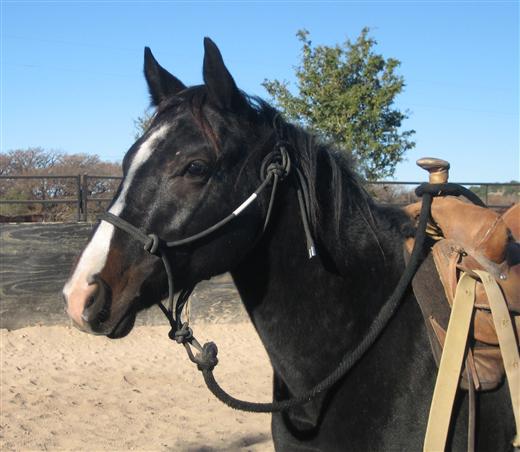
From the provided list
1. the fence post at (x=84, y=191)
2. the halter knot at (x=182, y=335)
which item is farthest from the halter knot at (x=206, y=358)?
the fence post at (x=84, y=191)

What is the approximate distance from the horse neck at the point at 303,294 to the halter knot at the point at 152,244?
Answer: 0.38 meters

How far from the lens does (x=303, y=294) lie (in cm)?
207

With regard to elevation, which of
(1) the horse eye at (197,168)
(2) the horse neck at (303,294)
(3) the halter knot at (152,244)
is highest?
(1) the horse eye at (197,168)

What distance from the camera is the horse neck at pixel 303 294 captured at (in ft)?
6.75

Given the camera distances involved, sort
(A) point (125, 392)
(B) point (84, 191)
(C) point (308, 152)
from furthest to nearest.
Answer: (B) point (84, 191) < (A) point (125, 392) < (C) point (308, 152)

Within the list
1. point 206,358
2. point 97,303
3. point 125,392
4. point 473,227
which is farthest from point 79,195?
point 473,227

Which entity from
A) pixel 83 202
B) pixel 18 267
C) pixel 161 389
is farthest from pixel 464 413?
pixel 83 202

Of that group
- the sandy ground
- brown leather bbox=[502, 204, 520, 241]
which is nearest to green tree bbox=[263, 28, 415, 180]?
the sandy ground

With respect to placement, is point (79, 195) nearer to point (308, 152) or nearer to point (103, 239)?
point (308, 152)

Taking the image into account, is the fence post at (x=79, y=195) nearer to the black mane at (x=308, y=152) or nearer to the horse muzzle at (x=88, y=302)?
the black mane at (x=308, y=152)

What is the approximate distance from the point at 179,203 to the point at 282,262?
428mm

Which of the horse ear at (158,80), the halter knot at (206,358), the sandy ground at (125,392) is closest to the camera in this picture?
the halter knot at (206,358)

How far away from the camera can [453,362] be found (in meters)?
1.86

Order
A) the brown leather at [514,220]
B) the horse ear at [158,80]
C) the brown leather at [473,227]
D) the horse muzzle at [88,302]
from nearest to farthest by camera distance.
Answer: the horse muzzle at [88,302], the brown leather at [473,227], the horse ear at [158,80], the brown leather at [514,220]
